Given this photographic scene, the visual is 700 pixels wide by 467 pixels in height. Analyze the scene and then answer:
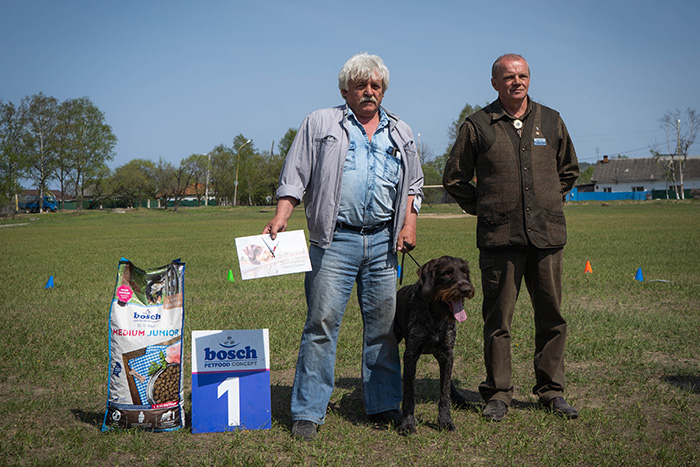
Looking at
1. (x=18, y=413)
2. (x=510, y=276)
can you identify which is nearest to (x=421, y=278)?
(x=510, y=276)

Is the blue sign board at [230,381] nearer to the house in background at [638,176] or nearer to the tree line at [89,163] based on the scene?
the tree line at [89,163]

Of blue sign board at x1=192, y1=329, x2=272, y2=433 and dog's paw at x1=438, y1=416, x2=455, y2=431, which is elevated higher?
blue sign board at x1=192, y1=329, x2=272, y2=433

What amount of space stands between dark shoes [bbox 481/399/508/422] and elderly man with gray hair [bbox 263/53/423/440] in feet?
1.95

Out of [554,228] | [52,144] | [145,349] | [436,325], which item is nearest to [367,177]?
[436,325]

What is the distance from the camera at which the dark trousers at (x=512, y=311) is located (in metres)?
4.09

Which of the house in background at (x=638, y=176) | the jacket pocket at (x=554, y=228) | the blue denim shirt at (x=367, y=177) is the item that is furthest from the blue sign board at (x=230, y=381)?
the house in background at (x=638, y=176)

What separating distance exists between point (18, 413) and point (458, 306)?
3.09 m

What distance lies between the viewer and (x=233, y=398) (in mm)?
3779

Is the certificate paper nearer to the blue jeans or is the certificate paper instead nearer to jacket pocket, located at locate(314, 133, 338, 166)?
the blue jeans

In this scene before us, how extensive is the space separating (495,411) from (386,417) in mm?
735

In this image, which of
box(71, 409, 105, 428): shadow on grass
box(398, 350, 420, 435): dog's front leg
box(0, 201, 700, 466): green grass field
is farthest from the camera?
box(71, 409, 105, 428): shadow on grass

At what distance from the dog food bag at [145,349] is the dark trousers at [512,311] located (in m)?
2.10

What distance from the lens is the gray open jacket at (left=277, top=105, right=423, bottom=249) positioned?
365 cm

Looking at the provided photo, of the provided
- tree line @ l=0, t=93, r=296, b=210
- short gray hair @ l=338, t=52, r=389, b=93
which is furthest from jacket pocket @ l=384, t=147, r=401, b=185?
tree line @ l=0, t=93, r=296, b=210
